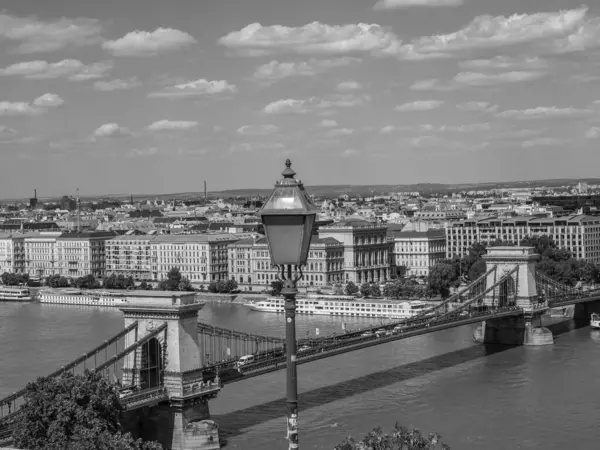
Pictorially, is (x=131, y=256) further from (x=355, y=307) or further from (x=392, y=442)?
(x=392, y=442)

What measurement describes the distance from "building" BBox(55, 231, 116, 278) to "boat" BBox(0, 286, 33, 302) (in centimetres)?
895

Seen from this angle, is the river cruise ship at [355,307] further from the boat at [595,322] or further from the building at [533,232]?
the building at [533,232]

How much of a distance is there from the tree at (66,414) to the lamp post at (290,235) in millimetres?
7633

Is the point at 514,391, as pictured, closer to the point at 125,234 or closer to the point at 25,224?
the point at 125,234

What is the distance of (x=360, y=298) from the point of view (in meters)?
40.8

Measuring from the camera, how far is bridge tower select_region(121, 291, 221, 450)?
55.5 ft

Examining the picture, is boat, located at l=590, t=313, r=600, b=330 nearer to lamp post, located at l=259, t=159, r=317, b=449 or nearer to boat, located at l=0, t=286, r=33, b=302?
boat, located at l=0, t=286, r=33, b=302

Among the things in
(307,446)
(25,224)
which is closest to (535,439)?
(307,446)

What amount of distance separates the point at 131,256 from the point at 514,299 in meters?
29.0

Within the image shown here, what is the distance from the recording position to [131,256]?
183ft

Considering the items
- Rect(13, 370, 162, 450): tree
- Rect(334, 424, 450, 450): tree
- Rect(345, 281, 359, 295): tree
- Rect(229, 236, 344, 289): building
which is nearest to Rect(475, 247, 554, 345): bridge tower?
Rect(345, 281, 359, 295): tree

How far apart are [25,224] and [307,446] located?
59908 mm

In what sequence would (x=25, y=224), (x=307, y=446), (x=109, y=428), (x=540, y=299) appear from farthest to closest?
1. (x=25, y=224)
2. (x=540, y=299)
3. (x=307, y=446)
4. (x=109, y=428)

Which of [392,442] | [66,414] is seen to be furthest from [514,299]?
[392,442]
